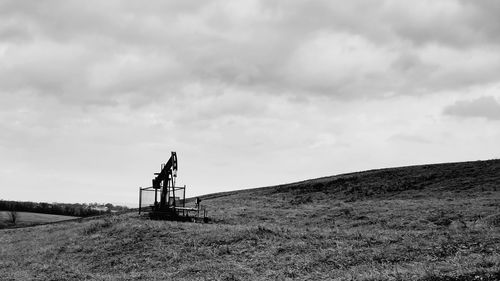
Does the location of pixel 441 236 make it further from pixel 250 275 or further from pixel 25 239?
pixel 25 239

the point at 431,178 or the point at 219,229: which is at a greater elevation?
the point at 431,178

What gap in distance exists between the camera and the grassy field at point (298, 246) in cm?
1495

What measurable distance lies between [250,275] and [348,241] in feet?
15.8

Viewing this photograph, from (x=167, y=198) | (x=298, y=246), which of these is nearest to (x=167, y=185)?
(x=167, y=198)

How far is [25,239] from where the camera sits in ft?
104

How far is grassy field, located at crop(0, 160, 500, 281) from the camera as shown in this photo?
49.0 feet

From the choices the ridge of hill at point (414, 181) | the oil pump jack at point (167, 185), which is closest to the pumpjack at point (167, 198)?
the oil pump jack at point (167, 185)

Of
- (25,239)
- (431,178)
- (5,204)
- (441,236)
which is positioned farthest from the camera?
(5,204)

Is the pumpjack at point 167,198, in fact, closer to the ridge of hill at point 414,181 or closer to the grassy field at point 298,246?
the grassy field at point 298,246

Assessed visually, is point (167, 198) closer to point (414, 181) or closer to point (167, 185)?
point (167, 185)

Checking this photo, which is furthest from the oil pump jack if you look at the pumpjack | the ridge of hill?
the ridge of hill

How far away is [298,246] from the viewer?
1842cm

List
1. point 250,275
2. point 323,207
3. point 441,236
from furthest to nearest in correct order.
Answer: point 323,207
point 441,236
point 250,275

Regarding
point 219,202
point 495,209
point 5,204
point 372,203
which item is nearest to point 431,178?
point 372,203
